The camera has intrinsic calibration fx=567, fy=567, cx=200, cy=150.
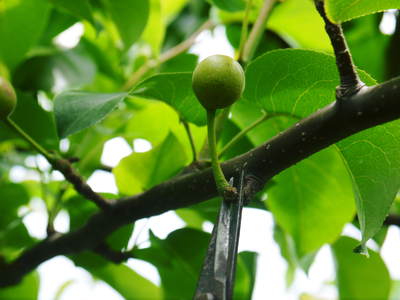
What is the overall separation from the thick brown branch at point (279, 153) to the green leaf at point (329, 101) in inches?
4.4

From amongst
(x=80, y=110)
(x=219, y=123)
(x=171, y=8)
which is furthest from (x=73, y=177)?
(x=171, y=8)

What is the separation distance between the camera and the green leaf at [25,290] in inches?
52.3

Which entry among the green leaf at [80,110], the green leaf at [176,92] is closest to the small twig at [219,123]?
the green leaf at [176,92]

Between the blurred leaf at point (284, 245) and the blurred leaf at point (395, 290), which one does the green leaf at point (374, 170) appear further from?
the blurred leaf at point (395, 290)

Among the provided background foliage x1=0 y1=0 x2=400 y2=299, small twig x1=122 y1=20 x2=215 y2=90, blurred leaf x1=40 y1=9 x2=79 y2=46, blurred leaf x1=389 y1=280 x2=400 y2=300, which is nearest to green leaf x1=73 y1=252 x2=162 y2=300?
background foliage x1=0 y1=0 x2=400 y2=299

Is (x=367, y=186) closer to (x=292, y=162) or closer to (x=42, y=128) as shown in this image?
(x=292, y=162)

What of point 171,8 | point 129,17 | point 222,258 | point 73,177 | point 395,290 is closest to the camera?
point 222,258

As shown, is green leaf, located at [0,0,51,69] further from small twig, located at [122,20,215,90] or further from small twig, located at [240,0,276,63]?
small twig, located at [240,0,276,63]

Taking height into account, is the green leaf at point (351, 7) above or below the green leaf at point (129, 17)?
below

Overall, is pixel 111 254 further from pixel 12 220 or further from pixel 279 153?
pixel 279 153

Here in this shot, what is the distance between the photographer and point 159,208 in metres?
0.74

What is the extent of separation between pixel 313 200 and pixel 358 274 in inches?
12.8

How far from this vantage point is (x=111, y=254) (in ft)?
3.33

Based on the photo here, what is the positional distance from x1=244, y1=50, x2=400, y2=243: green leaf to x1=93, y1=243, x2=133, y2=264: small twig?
42 cm
